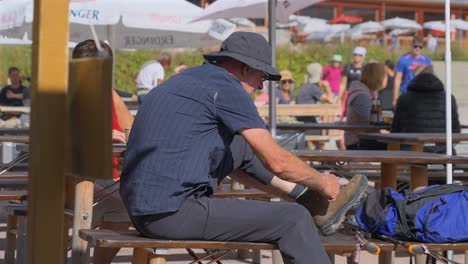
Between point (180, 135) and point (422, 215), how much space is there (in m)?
1.15

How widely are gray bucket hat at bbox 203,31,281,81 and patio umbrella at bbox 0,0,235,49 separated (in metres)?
6.34

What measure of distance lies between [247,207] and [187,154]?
1.06 ft

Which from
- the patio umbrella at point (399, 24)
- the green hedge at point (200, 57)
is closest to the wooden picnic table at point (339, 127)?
the green hedge at point (200, 57)

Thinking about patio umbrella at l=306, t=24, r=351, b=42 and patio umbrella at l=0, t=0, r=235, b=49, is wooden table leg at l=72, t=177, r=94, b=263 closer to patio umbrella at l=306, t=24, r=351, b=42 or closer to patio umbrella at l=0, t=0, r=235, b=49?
patio umbrella at l=0, t=0, r=235, b=49

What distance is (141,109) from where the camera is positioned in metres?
4.48

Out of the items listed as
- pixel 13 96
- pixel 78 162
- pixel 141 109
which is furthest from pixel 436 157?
pixel 13 96

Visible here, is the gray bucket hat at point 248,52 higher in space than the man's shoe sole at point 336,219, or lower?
higher

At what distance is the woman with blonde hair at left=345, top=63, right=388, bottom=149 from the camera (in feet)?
33.0

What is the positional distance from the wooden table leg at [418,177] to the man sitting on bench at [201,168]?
162 centimetres

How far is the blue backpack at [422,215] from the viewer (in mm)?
4758

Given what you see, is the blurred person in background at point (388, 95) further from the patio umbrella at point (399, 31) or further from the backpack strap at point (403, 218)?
the patio umbrella at point (399, 31)

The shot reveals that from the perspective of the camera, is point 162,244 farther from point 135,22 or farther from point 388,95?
point 388,95

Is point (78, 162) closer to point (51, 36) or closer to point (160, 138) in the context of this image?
point (51, 36)

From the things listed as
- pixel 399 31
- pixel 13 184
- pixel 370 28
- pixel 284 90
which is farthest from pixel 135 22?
pixel 399 31
